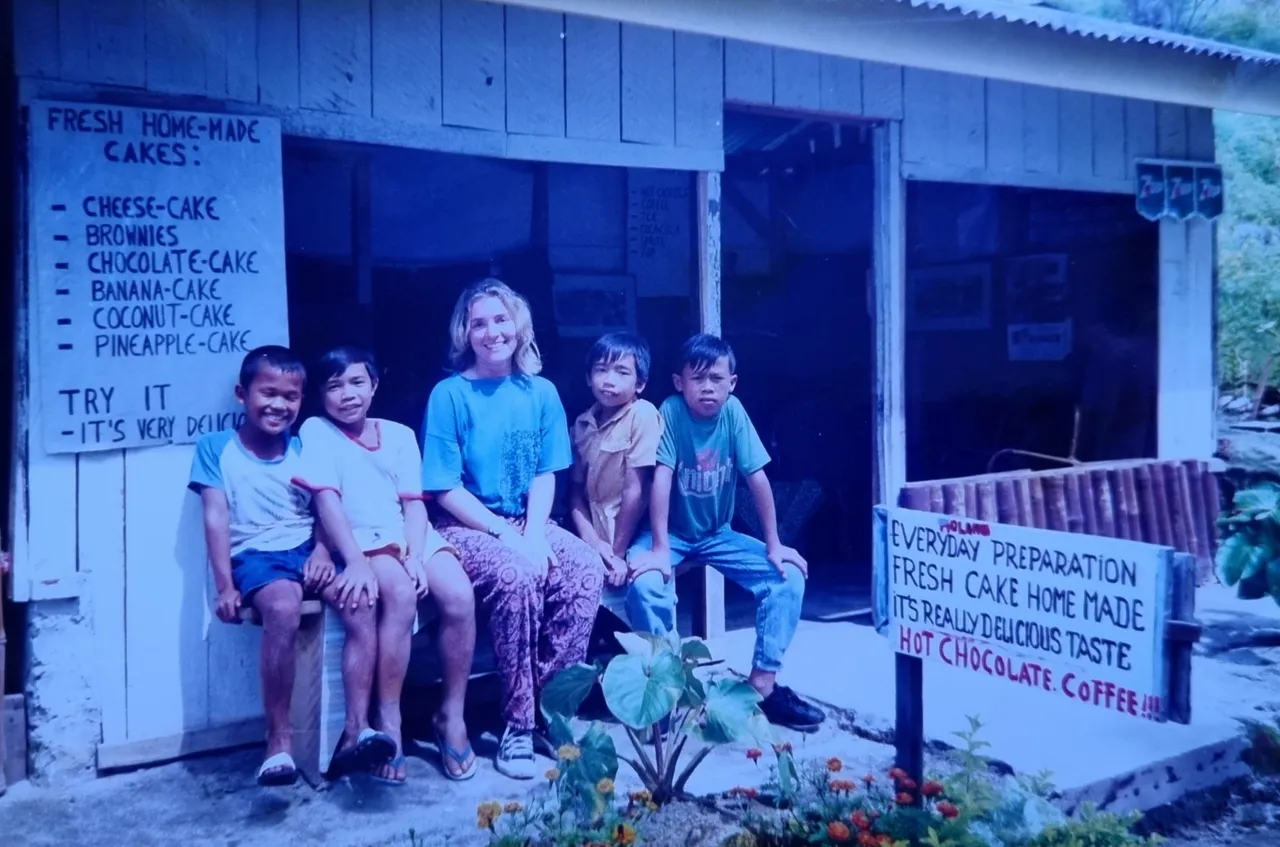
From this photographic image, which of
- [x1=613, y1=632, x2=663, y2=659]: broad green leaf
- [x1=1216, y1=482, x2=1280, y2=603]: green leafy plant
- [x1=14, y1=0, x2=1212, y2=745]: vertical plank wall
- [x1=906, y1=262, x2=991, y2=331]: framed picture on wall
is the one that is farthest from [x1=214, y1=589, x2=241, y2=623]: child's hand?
[x1=906, y1=262, x2=991, y2=331]: framed picture on wall

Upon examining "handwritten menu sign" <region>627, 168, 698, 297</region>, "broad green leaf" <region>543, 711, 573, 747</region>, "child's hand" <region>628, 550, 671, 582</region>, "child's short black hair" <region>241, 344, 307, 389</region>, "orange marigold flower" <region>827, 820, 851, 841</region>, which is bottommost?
"orange marigold flower" <region>827, 820, 851, 841</region>

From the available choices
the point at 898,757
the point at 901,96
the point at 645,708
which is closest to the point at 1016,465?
the point at 901,96

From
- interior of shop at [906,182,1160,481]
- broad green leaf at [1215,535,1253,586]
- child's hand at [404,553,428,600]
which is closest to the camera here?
child's hand at [404,553,428,600]

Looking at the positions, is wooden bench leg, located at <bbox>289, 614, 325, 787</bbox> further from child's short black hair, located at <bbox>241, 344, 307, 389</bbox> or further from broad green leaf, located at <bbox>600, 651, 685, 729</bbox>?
broad green leaf, located at <bbox>600, 651, 685, 729</bbox>

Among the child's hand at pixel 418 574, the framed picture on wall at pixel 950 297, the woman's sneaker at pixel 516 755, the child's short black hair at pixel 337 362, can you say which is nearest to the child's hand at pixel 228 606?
the child's hand at pixel 418 574

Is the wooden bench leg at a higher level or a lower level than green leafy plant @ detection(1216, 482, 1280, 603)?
lower

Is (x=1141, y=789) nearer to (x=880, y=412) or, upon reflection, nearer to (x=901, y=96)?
(x=880, y=412)

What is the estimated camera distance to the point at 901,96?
18.2 ft

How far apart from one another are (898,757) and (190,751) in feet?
7.76

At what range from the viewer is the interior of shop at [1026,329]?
675cm

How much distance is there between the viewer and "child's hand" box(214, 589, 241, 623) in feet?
12.1

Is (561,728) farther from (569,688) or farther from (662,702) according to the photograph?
(662,702)

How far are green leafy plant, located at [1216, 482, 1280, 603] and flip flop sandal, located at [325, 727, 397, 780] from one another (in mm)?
3340

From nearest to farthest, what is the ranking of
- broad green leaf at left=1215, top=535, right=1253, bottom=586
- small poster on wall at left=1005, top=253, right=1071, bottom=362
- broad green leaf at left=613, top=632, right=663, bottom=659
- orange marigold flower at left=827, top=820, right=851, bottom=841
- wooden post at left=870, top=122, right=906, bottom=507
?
orange marigold flower at left=827, top=820, right=851, bottom=841, broad green leaf at left=613, top=632, right=663, bottom=659, broad green leaf at left=1215, top=535, right=1253, bottom=586, wooden post at left=870, top=122, right=906, bottom=507, small poster on wall at left=1005, top=253, right=1071, bottom=362
